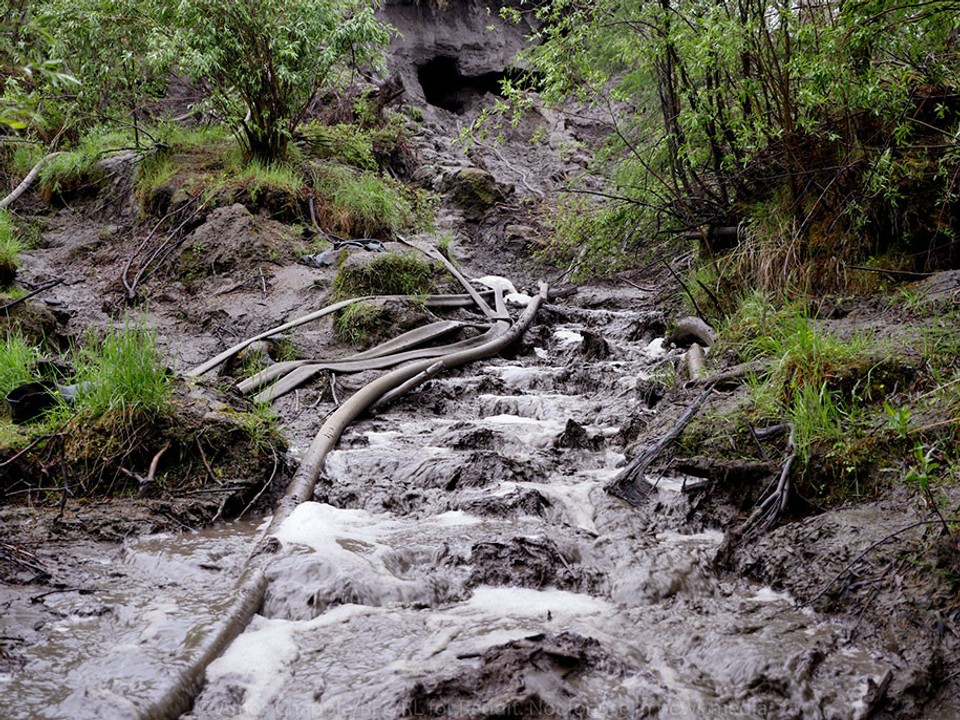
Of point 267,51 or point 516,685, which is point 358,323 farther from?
point 516,685

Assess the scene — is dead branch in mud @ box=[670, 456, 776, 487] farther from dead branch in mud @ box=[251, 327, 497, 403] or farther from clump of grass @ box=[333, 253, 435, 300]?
clump of grass @ box=[333, 253, 435, 300]

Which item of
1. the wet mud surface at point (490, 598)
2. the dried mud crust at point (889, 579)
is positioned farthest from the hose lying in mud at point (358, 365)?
the dried mud crust at point (889, 579)

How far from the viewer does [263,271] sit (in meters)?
8.33

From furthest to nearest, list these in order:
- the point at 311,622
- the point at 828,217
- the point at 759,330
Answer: the point at 828,217 → the point at 759,330 → the point at 311,622

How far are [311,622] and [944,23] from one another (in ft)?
13.5

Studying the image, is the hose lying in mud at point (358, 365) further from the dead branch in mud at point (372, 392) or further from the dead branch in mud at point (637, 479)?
the dead branch in mud at point (637, 479)

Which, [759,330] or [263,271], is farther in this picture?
[263,271]

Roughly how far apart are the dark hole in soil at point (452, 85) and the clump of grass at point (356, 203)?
32.3 ft

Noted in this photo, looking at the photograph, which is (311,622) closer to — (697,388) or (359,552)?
(359,552)

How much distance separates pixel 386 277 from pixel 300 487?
4.34 m

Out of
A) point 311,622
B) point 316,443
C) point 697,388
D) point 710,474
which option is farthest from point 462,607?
point 697,388

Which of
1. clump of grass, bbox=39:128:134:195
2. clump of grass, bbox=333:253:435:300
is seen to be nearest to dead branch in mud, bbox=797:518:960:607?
clump of grass, bbox=333:253:435:300

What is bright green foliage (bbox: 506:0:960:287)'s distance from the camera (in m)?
4.25

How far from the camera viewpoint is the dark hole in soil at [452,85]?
757 inches
